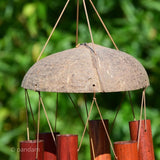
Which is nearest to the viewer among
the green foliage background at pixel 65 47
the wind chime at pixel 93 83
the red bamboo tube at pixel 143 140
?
the wind chime at pixel 93 83

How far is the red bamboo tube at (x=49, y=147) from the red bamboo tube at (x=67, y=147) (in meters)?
0.18

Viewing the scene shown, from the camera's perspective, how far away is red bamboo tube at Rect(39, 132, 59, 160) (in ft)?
5.82

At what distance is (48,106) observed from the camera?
3256 millimetres

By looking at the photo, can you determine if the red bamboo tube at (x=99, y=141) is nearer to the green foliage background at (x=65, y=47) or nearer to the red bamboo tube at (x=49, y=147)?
the red bamboo tube at (x=49, y=147)

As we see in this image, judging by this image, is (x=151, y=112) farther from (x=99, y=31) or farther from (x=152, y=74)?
(x=99, y=31)

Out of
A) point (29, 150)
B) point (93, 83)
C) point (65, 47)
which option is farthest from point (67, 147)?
point (65, 47)

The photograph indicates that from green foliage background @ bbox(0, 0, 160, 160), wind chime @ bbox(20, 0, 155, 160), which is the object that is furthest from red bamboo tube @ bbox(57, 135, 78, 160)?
green foliage background @ bbox(0, 0, 160, 160)

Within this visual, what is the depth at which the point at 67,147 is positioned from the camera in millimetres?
1574

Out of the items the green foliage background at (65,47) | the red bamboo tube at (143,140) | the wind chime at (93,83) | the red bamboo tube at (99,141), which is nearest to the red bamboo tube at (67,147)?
the wind chime at (93,83)

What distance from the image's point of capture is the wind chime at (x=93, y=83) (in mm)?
1545

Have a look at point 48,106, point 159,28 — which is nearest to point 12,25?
point 48,106

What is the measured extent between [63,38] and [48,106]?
0.52 meters

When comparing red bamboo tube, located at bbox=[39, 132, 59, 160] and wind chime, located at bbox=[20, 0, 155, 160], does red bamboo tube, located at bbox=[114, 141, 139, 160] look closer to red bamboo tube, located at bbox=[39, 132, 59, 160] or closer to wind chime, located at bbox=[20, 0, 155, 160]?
wind chime, located at bbox=[20, 0, 155, 160]

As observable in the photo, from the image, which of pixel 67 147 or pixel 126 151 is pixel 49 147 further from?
pixel 126 151
